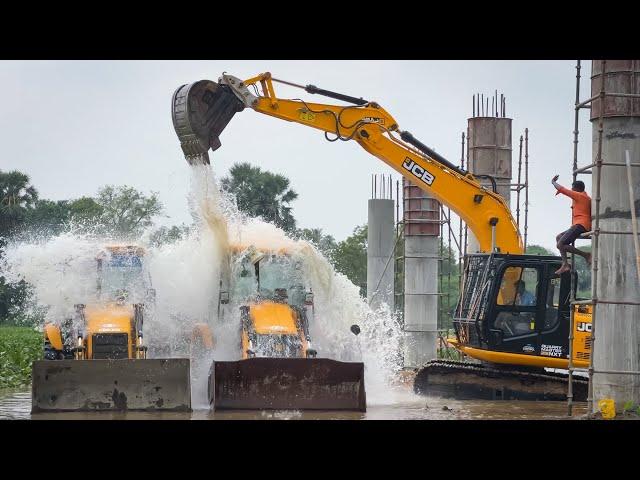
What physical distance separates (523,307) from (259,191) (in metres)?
40.4

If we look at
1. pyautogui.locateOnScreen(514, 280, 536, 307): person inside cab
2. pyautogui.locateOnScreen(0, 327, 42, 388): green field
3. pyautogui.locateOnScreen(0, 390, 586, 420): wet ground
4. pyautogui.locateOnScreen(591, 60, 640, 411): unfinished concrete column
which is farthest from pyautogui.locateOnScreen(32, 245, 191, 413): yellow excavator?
pyautogui.locateOnScreen(514, 280, 536, 307): person inside cab

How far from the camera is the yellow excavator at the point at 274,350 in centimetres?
1733

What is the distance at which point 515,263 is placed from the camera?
20.2m

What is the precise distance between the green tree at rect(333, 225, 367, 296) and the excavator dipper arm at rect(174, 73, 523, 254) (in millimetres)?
42579

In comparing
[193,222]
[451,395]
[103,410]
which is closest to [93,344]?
[103,410]

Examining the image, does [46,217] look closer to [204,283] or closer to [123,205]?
[123,205]

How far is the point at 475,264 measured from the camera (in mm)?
20969

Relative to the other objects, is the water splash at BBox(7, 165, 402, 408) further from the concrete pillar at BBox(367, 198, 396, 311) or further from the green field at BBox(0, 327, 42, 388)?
the concrete pillar at BBox(367, 198, 396, 311)

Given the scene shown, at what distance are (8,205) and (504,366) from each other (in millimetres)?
44195

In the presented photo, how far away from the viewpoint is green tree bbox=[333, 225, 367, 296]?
216ft

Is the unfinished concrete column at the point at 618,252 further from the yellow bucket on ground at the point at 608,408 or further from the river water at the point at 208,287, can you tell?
the river water at the point at 208,287

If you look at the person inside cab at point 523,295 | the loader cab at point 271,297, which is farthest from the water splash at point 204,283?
the person inside cab at point 523,295

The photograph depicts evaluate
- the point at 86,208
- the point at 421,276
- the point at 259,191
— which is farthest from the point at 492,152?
the point at 86,208

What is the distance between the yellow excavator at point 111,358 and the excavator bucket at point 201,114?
1.93 meters
